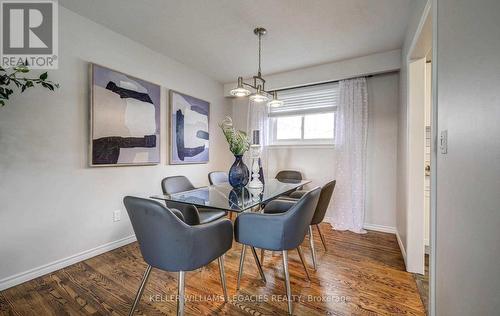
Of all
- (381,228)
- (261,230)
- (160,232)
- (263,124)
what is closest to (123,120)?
(160,232)

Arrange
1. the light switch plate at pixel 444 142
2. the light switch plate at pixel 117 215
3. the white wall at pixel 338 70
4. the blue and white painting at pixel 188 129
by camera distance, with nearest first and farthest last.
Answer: the light switch plate at pixel 444 142 → the light switch plate at pixel 117 215 → the white wall at pixel 338 70 → the blue and white painting at pixel 188 129

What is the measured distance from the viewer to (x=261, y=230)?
4.85 ft

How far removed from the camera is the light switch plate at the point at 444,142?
3.26 ft

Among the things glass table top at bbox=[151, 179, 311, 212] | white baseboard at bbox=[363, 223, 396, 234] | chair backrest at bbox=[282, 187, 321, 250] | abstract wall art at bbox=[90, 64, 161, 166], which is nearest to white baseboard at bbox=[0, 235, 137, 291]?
abstract wall art at bbox=[90, 64, 161, 166]

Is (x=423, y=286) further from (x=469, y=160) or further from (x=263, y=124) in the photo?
(x=263, y=124)

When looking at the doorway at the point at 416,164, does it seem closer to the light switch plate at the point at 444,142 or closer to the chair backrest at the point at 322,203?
the chair backrest at the point at 322,203

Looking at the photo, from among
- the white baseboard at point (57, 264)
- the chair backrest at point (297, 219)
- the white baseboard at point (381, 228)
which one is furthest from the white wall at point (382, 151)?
the white baseboard at point (57, 264)

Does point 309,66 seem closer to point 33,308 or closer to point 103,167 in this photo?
point 103,167

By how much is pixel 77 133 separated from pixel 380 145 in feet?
11.9

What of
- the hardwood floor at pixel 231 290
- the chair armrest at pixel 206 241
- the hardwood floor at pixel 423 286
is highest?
the chair armrest at pixel 206 241

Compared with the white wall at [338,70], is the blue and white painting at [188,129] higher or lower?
lower

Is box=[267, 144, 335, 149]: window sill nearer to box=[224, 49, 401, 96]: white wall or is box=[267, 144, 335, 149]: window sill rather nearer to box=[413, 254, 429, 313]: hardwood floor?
box=[224, 49, 401, 96]: white wall

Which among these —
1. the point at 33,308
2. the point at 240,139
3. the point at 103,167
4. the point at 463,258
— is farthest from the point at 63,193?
the point at 463,258

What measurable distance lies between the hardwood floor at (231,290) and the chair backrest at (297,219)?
19.1 inches
